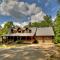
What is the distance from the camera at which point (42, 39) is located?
4822cm

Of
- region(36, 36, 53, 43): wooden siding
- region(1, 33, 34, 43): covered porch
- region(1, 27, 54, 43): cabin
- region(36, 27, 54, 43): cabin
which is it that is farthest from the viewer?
region(36, 36, 53, 43): wooden siding

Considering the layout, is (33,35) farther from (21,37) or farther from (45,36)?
(21,37)

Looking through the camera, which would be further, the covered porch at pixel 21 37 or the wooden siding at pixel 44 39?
→ the wooden siding at pixel 44 39

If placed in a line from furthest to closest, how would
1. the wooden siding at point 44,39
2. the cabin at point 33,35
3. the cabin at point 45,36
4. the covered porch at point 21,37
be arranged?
the wooden siding at point 44,39
the cabin at point 45,36
the cabin at point 33,35
the covered porch at point 21,37

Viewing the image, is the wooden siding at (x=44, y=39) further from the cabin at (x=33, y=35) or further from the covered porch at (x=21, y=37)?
the covered porch at (x=21, y=37)

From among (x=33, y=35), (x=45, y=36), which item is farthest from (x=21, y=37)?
(x=45, y=36)

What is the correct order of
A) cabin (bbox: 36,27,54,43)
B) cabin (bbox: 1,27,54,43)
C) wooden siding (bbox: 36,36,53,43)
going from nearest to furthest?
cabin (bbox: 1,27,54,43)
cabin (bbox: 36,27,54,43)
wooden siding (bbox: 36,36,53,43)

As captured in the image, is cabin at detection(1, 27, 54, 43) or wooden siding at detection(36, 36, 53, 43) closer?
cabin at detection(1, 27, 54, 43)

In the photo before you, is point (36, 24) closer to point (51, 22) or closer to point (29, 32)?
point (51, 22)

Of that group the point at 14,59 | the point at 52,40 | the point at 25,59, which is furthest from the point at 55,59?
the point at 52,40

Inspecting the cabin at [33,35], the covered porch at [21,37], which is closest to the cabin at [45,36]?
the cabin at [33,35]

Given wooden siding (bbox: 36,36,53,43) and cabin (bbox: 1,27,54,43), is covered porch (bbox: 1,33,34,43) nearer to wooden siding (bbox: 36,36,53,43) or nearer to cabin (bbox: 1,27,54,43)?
cabin (bbox: 1,27,54,43)

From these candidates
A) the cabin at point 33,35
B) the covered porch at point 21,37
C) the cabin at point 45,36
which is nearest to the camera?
the covered porch at point 21,37

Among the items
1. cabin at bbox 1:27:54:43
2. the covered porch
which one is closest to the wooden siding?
cabin at bbox 1:27:54:43
